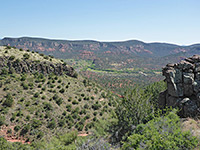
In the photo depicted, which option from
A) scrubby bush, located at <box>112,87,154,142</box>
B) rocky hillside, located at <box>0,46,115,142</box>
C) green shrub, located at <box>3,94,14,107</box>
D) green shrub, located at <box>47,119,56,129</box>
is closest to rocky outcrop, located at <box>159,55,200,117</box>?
scrubby bush, located at <box>112,87,154,142</box>

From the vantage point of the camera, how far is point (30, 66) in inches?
2024

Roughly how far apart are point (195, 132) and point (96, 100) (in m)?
37.6

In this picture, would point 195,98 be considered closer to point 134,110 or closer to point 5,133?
point 134,110

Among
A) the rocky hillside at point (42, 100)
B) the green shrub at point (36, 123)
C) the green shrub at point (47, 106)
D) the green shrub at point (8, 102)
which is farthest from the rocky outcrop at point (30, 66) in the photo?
the green shrub at point (36, 123)

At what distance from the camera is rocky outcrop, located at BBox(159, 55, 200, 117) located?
18.3 meters

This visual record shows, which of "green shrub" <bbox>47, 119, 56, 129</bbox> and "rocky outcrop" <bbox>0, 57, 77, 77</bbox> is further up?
"rocky outcrop" <bbox>0, 57, 77, 77</bbox>

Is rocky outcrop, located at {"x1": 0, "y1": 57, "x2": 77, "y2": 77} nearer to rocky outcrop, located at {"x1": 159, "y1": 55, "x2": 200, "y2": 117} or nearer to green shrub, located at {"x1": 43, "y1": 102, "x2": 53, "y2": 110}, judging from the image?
green shrub, located at {"x1": 43, "y1": 102, "x2": 53, "y2": 110}

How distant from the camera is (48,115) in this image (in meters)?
38.0

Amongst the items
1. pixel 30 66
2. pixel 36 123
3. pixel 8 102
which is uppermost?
pixel 30 66

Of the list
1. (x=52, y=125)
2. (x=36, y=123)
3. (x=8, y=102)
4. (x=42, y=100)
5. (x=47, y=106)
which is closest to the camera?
(x=36, y=123)

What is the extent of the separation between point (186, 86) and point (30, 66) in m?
47.3

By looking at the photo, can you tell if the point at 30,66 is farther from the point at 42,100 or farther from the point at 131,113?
the point at 131,113

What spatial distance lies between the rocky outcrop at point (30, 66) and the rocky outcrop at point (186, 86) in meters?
43.6

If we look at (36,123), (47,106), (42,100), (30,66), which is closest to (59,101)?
(47,106)
